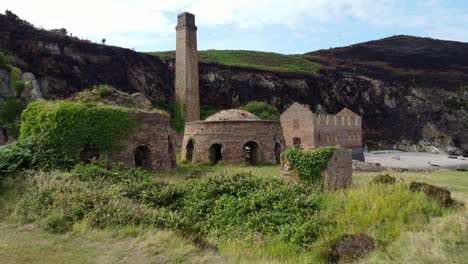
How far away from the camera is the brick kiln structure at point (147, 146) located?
16438 mm

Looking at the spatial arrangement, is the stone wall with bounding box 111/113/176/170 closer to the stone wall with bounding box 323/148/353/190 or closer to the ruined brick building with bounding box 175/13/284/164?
the ruined brick building with bounding box 175/13/284/164

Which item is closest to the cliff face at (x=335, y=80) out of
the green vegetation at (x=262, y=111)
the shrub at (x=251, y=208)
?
the green vegetation at (x=262, y=111)

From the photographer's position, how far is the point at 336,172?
1312 cm

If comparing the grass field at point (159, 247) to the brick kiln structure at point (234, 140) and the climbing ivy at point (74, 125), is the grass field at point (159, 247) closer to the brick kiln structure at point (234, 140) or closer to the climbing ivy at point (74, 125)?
the climbing ivy at point (74, 125)

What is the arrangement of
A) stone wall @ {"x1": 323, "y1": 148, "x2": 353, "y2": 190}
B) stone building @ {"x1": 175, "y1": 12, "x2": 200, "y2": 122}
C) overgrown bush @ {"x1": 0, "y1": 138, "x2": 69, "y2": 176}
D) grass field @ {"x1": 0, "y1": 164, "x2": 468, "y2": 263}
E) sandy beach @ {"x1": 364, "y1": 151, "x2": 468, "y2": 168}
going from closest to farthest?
grass field @ {"x1": 0, "y1": 164, "x2": 468, "y2": 263} → overgrown bush @ {"x1": 0, "y1": 138, "x2": 69, "y2": 176} → stone wall @ {"x1": 323, "y1": 148, "x2": 353, "y2": 190} → sandy beach @ {"x1": 364, "y1": 151, "x2": 468, "y2": 168} → stone building @ {"x1": 175, "y1": 12, "x2": 200, "y2": 122}

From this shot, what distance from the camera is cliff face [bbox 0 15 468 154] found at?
1719 inches

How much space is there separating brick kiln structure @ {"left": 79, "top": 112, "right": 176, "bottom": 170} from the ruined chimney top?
79.7 feet

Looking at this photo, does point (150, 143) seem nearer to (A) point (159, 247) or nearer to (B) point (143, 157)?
(B) point (143, 157)

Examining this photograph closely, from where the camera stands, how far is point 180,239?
746 cm

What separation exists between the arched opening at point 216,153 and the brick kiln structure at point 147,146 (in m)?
4.48

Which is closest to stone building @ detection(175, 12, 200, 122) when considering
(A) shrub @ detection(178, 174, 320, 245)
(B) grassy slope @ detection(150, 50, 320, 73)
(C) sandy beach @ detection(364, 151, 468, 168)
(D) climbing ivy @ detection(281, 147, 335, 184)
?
(C) sandy beach @ detection(364, 151, 468, 168)

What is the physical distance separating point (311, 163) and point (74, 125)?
10110 mm

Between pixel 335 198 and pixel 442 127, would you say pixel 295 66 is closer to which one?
pixel 442 127

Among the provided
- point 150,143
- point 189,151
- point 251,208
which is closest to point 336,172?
point 251,208
